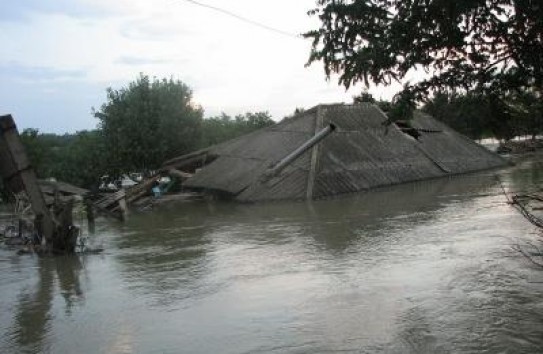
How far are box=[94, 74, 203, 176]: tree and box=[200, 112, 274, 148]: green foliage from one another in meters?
2.85

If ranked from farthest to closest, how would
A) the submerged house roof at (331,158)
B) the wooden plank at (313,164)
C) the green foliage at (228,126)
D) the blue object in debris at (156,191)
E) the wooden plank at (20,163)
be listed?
the green foliage at (228,126) < the blue object in debris at (156,191) < the submerged house roof at (331,158) < the wooden plank at (313,164) < the wooden plank at (20,163)

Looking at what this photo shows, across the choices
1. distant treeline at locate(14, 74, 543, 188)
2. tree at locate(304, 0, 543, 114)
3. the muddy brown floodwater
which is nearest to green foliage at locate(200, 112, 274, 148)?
distant treeline at locate(14, 74, 543, 188)

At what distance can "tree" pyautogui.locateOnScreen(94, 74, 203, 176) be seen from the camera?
114ft

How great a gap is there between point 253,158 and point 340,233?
41.2ft

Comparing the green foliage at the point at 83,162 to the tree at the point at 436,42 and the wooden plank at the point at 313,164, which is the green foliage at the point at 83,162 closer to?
the wooden plank at the point at 313,164

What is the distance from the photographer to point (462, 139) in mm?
38406

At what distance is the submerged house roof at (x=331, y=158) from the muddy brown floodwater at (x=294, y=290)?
605 cm

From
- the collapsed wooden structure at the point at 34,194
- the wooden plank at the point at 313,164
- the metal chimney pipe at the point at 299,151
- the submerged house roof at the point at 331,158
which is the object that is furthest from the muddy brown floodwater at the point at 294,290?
the metal chimney pipe at the point at 299,151

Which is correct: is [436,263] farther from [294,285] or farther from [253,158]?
[253,158]

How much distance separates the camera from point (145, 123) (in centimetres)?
3462

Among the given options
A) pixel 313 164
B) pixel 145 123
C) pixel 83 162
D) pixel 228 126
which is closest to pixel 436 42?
pixel 313 164

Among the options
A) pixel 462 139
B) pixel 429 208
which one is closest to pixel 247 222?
pixel 429 208

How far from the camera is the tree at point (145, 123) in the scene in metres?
34.8

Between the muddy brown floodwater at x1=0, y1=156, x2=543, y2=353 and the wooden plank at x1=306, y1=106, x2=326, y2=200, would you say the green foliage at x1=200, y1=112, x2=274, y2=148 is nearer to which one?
the wooden plank at x1=306, y1=106, x2=326, y2=200
